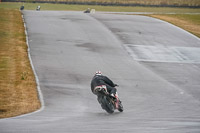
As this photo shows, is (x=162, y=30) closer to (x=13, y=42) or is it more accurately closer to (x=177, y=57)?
(x=177, y=57)

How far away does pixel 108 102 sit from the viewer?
1500 centimetres

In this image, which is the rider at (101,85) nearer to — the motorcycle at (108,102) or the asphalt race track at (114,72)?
the motorcycle at (108,102)

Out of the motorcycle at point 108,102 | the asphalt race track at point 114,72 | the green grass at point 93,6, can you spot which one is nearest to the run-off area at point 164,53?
the asphalt race track at point 114,72

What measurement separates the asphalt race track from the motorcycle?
0.21 m

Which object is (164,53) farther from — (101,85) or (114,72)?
(101,85)

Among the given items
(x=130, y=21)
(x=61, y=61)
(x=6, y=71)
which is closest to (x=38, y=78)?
(x=6, y=71)

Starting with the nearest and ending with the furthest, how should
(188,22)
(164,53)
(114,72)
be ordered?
(114,72)
(164,53)
(188,22)

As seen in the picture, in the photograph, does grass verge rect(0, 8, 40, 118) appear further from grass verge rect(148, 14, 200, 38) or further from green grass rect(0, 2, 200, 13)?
green grass rect(0, 2, 200, 13)

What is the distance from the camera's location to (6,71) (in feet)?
75.6

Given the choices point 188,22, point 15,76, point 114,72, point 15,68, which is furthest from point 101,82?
point 188,22

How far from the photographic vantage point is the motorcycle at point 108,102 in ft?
48.9

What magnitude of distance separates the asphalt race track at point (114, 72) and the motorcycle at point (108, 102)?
0.21 metres

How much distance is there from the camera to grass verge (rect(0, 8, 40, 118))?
16.4 metres

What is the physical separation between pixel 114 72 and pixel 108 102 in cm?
921
